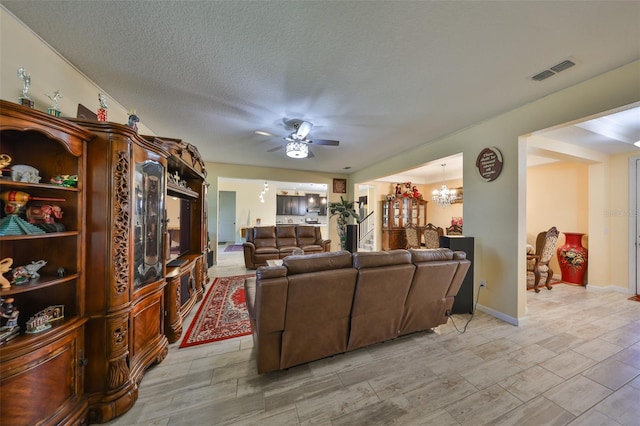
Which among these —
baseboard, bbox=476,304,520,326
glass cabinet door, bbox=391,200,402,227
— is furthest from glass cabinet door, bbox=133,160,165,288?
glass cabinet door, bbox=391,200,402,227

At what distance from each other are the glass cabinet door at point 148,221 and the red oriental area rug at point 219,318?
2.87 ft

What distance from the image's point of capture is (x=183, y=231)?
133 inches

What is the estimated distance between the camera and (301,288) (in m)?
1.62

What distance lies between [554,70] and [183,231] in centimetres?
471

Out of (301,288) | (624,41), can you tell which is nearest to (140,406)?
(301,288)

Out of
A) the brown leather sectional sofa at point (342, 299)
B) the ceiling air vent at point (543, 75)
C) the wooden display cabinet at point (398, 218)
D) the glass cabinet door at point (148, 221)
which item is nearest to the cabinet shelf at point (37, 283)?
the glass cabinet door at point (148, 221)

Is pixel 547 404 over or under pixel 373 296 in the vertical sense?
under

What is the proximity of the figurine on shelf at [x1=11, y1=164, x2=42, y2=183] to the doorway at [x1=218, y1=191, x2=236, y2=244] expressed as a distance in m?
8.58

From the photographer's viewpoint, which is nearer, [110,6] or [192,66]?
[110,6]

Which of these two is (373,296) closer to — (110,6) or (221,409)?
(221,409)

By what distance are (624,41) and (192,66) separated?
11.1ft

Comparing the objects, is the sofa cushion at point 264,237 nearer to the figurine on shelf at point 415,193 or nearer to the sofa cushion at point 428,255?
the sofa cushion at point 428,255

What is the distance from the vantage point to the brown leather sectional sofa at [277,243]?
5.23m

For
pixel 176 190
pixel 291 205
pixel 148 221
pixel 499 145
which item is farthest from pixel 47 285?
pixel 291 205
